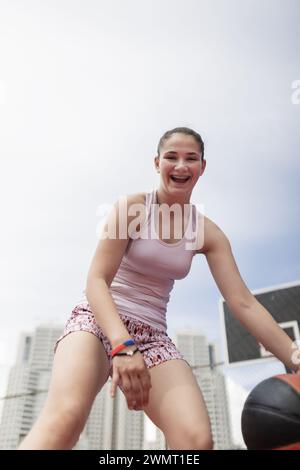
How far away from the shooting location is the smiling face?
2.23m

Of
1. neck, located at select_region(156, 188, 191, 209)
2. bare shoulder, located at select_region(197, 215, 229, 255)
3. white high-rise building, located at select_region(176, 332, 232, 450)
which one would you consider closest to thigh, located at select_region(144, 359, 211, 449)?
bare shoulder, located at select_region(197, 215, 229, 255)

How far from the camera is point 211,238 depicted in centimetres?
234

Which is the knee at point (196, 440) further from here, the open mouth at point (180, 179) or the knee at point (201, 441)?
the open mouth at point (180, 179)

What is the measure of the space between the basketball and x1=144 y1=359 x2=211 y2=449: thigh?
0.40m

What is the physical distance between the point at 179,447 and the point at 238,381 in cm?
2320

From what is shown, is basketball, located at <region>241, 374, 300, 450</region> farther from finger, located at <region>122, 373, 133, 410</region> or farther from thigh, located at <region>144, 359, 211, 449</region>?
finger, located at <region>122, 373, 133, 410</region>

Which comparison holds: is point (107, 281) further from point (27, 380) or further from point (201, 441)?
point (27, 380)

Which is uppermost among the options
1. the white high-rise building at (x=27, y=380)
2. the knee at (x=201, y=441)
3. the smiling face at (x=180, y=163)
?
the white high-rise building at (x=27, y=380)

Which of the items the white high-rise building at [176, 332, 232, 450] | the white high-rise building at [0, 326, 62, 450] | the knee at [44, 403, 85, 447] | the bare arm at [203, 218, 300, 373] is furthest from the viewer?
the white high-rise building at [0, 326, 62, 450]

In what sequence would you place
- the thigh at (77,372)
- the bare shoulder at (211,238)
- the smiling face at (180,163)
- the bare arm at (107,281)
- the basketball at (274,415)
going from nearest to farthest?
the thigh at (77,372)
the bare arm at (107,281)
the basketball at (274,415)
the smiling face at (180,163)
the bare shoulder at (211,238)

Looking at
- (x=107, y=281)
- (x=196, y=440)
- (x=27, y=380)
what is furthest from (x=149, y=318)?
(x=27, y=380)

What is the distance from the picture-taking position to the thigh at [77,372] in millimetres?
1564

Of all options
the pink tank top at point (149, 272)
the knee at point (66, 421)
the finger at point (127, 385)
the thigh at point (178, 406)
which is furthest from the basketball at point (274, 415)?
the knee at point (66, 421)

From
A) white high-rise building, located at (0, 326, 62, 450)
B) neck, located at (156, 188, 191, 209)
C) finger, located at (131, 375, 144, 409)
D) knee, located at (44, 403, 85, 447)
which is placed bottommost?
knee, located at (44, 403, 85, 447)
